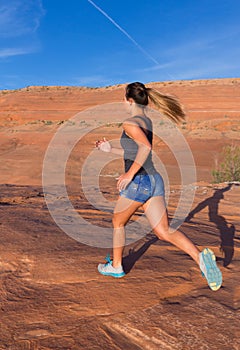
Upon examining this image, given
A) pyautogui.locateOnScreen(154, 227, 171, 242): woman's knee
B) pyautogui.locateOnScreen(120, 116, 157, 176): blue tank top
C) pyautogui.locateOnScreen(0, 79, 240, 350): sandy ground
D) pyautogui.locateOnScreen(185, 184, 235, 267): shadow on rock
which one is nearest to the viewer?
pyautogui.locateOnScreen(0, 79, 240, 350): sandy ground

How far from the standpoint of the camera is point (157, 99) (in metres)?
3.06

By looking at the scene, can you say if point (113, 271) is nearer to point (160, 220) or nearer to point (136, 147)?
point (160, 220)

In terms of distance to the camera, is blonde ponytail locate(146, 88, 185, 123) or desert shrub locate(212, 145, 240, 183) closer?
blonde ponytail locate(146, 88, 185, 123)

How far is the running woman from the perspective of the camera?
8.88 ft

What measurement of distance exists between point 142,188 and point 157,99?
2.55 feet

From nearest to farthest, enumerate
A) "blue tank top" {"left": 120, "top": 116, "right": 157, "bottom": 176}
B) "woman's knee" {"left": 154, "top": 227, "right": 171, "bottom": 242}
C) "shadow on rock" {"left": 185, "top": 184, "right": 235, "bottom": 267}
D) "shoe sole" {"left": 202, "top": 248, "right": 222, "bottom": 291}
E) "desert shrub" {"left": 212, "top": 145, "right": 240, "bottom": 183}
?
"shoe sole" {"left": 202, "top": 248, "right": 222, "bottom": 291}
"blue tank top" {"left": 120, "top": 116, "right": 157, "bottom": 176}
"woman's knee" {"left": 154, "top": 227, "right": 171, "bottom": 242}
"shadow on rock" {"left": 185, "top": 184, "right": 235, "bottom": 267}
"desert shrub" {"left": 212, "top": 145, "right": 240, "bottom": 183}

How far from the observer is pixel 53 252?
3.63 meters

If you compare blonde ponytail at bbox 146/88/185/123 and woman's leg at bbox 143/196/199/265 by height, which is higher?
blonde ponytail at bbox 146/88/185/123

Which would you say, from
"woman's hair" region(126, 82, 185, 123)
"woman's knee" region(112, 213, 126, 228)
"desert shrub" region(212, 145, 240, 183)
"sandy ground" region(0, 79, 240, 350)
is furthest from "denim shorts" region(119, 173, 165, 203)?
"desert shrub" region(212, 145, 240, 183)

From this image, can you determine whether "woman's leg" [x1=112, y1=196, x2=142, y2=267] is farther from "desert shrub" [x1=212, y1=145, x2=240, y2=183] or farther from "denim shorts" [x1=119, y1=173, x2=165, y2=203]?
"desert shrub" [x1=212, y1=145, x2=240, y2=183]

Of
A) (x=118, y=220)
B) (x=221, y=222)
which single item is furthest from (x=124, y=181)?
(x=221, y=222)

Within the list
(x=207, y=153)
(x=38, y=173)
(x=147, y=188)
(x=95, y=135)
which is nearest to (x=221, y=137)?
(x=207, y=153)

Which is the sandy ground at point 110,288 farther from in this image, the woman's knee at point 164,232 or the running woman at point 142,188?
the woman's knee at point 164,232

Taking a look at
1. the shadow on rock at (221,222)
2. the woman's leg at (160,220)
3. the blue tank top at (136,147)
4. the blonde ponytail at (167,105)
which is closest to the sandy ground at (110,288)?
the shadow on rock at (221,222)
